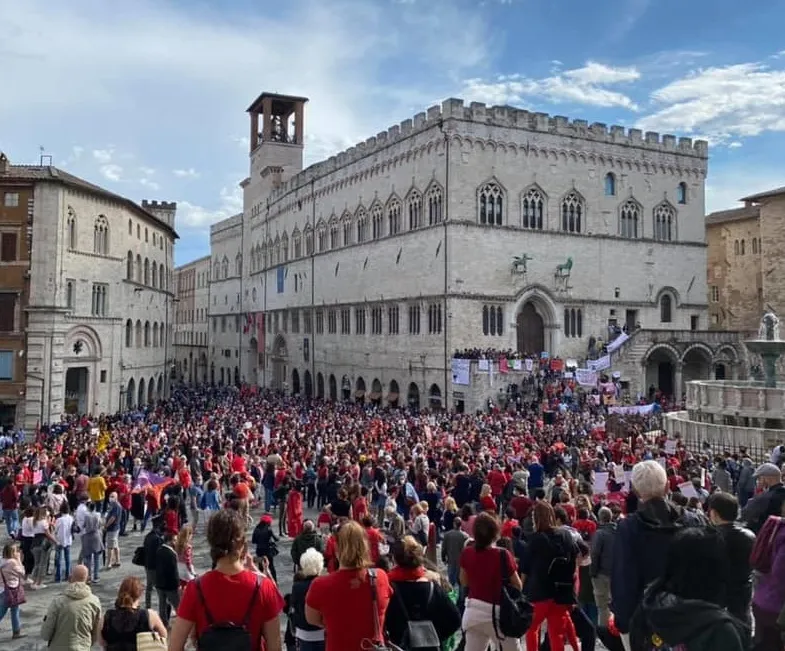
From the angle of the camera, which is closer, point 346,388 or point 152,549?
point 152,549

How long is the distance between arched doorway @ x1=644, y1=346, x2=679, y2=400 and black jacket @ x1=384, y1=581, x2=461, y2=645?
3780 cm

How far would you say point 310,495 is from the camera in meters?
17.9

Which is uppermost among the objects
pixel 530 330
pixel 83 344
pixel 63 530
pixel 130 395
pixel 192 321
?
pixel 192 321

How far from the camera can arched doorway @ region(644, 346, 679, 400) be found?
41625 millimetres

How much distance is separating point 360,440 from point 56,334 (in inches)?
841

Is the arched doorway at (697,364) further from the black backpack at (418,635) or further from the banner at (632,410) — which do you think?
the black backpack at (418,635)

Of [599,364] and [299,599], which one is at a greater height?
[599,364]

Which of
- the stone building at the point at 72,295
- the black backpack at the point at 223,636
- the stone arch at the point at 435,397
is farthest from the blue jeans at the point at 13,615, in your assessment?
the stone arch at the point at 435,397

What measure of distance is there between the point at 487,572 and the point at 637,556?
1.85 m

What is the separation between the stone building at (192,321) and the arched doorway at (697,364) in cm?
5411

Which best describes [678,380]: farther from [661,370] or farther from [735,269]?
[735,269]

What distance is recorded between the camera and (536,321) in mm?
42281

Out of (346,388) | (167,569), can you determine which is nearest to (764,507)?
(167,569)

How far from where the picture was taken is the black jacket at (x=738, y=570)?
4516 mm
